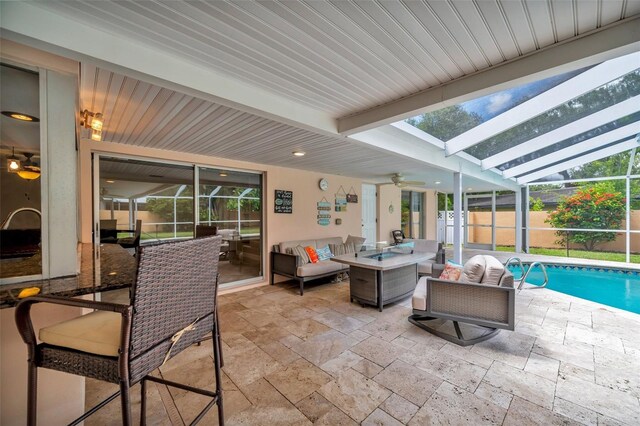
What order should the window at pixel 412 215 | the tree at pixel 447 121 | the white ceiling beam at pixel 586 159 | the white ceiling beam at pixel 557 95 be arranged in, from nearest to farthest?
1. the white ceiling beam at pixel 557 95
2. the tree at pixel 447 121
3. the white ceiling beam at pixel 586 159
4. the window at pixel 412 215

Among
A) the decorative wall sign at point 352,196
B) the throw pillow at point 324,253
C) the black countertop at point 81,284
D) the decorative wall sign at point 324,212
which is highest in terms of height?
the decorative wall sign at point 352,196

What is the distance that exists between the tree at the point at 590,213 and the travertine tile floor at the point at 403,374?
23.9 ft

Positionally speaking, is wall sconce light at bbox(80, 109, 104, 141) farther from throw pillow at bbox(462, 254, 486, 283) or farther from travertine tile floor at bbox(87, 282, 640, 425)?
throw pillow at bbox(462, 254, 486, 283)

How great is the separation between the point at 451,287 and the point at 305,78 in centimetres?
244

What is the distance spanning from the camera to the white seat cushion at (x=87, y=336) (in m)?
0.99

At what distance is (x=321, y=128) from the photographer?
257 centimetres

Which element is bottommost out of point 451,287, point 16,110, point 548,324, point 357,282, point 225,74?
point 548,324

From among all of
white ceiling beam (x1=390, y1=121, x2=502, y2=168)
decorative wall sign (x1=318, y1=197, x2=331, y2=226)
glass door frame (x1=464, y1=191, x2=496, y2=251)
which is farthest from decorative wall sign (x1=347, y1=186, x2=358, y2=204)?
glass door frame (x1=464, y1=191, x2=496, y2=251)

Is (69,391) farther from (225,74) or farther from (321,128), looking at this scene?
(321,128)

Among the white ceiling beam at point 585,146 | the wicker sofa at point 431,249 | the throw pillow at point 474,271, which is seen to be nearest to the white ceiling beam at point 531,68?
the throw pillow at point 474,271

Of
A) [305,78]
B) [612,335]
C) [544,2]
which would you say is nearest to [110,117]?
[305,78]

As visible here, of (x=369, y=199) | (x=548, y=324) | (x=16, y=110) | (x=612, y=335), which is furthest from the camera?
(x=369, y=199)

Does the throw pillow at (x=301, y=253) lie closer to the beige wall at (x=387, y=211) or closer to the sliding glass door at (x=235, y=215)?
the sliding glass door at (x=235, y=215)

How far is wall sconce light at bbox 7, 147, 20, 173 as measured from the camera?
1.27 metres
